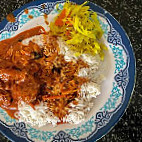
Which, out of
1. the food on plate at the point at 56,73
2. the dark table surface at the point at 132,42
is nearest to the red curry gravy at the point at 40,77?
the food on plate at the point at 56,73

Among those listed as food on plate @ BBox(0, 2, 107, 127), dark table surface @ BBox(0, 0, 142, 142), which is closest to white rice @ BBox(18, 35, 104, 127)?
food on plate @ BBox(0, 2, 107, 127)

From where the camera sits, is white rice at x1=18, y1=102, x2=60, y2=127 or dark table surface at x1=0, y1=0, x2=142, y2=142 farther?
dark table surface at x1=0, y1=0, x2=142, y2=142

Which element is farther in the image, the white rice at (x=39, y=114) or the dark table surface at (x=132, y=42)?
the dark table surface at (x=132, y=42)

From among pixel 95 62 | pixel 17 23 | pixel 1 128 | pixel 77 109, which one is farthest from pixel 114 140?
pixel 17 23

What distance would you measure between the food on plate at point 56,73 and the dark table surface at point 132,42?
0.36m

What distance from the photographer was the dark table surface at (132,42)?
217 centimetres

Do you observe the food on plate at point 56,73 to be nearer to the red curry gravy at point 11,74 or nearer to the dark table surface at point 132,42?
the red curry gravy at point 11,74

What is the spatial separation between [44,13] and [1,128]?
1116 millimetres

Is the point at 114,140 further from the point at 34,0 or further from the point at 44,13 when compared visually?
the point at 34,0

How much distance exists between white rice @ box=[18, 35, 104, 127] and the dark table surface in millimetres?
381

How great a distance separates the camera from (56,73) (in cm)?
202

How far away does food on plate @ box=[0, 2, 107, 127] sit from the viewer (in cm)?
197

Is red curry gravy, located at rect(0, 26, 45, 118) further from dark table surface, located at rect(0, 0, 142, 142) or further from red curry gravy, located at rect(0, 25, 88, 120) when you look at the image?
dark table surface, located at rect(0, 0, 142, 142)

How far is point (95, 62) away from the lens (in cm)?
203
